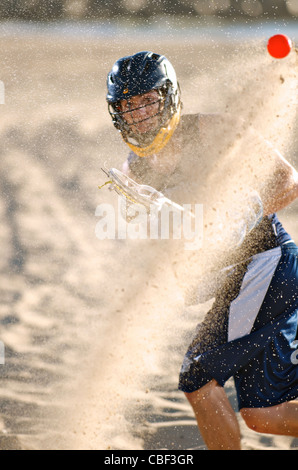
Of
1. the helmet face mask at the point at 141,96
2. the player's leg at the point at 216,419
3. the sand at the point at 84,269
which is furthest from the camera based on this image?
the sand at the point at 84,269

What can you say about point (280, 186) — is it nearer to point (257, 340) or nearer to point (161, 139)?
point (161, 139)

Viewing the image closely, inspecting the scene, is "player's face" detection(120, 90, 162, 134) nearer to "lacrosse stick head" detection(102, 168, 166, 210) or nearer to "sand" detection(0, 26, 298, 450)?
"lacrosse stick head" detection(102, 168, 166, 210)

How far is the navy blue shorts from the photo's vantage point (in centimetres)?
229

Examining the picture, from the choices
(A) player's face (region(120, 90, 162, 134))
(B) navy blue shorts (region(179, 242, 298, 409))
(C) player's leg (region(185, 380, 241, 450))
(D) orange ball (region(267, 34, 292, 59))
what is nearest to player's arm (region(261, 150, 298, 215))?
(B) navy blue shorts (region(179, 242, 298, 409))

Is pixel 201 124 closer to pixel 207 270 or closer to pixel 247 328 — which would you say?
pixel 207 270

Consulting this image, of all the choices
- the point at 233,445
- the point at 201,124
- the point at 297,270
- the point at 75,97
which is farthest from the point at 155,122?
the point at 75,97

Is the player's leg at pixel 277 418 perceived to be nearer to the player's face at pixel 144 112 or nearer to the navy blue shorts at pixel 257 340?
the navy blue shorts at pixel 257 340

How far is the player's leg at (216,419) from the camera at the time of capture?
2.28m

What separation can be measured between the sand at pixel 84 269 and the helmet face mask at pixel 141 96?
60 centimetres

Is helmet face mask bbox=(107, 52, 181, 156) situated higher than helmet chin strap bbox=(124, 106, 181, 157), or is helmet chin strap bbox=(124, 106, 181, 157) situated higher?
helmet face mask bbox=(107, 52, 181, 156)

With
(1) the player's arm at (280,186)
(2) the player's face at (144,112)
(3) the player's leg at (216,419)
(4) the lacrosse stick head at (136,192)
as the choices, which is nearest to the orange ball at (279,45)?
(1) the player's arm at (280,186)

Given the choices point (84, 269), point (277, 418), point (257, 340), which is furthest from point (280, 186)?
point (84, 269)

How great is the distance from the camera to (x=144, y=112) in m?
2.44

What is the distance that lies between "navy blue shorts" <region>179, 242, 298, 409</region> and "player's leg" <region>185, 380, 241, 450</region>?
49 mm
